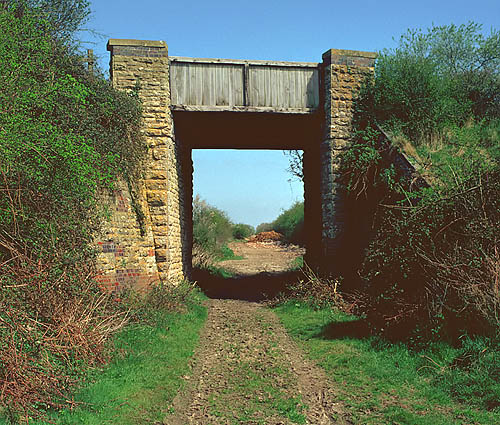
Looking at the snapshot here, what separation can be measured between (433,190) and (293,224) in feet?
80.0

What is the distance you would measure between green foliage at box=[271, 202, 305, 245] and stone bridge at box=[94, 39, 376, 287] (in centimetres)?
1709

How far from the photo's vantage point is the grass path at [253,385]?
5.03m

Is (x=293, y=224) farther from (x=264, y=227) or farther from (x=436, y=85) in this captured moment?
(x=436, y=85)

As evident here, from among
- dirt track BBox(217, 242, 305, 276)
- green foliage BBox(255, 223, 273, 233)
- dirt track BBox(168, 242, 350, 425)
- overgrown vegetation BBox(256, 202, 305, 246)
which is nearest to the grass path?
dirt track BBox(168, 242, 350, 425)

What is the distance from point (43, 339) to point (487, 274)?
6.23 m

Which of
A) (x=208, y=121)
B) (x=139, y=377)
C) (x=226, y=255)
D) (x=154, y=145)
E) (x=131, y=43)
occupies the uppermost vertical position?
(x=131, y=43)

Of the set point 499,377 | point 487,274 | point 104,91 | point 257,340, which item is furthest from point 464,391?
point 104,91

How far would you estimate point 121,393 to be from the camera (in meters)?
5.45

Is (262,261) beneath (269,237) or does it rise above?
beneath

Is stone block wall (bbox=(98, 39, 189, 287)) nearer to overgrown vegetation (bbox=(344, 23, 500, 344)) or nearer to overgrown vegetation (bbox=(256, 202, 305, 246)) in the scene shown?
overgrown vegetation (bbox=(344, 23, 500, 344))

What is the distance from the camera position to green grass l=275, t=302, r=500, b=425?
4812 mm

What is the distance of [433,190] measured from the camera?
800 centimetres

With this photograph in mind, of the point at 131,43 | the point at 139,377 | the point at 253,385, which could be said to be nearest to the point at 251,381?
the point at 253,385

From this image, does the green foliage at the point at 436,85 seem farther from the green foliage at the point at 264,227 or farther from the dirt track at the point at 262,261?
the green foliage at the point at 264,227
